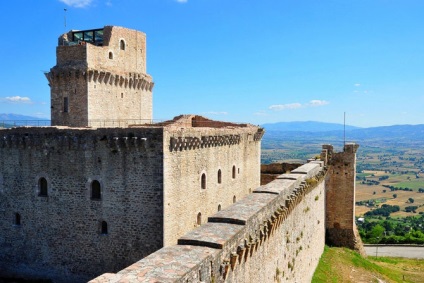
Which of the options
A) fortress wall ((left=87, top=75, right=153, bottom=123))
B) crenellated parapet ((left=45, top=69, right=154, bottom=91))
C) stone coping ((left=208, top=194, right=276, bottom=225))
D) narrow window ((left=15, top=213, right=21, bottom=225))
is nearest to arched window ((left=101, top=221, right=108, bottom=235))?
narrow window ((left=15, top=213, right=21, bottom=225))

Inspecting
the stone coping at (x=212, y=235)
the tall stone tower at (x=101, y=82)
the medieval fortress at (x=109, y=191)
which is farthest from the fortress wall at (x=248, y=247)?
the tall stone tower at (x=101, y=82)

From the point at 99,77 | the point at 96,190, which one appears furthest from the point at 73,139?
the point at 99,77

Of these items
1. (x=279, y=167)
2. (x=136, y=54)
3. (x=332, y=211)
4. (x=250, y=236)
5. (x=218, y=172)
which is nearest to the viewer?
(x=250, y=236)

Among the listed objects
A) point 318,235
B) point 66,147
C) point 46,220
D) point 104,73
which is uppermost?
point 104,73

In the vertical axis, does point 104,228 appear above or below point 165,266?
below

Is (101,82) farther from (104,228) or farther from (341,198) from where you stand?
(341,198)

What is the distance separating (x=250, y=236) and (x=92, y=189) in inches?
438

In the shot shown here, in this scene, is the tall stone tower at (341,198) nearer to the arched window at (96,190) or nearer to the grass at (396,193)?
the arched window at (96,190)

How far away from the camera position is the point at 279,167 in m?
38.2

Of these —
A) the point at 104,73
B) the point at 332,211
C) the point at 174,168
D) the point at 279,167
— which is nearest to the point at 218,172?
the point at 174,168

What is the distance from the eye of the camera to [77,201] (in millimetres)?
20562

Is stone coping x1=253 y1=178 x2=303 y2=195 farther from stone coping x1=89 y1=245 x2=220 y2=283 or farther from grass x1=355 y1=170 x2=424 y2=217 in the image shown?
grass x1=355 y1=170 x2=424 y2=217

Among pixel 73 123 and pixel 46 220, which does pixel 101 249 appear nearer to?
pixel 46 220

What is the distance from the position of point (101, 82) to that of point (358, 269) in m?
19.0
